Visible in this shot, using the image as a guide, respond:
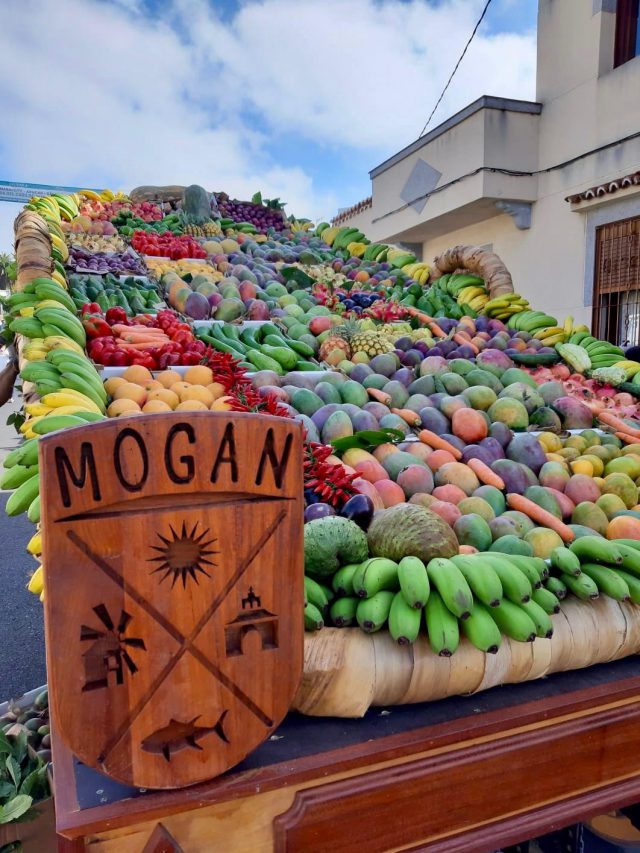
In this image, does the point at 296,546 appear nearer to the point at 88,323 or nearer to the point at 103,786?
the point at 103,786

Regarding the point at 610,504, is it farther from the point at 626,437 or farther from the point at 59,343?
the point at 59,343

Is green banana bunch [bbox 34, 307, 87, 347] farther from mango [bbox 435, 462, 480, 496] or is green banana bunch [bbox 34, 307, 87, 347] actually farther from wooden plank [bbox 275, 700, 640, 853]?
wooden plank [bbox 275, 700, 640, 853]

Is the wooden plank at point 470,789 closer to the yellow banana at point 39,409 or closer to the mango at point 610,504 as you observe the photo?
the mango at point 610,504

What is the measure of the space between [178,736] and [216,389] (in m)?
1.83

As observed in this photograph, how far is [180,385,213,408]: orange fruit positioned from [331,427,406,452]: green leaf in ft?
1.94

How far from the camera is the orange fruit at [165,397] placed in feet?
7.89

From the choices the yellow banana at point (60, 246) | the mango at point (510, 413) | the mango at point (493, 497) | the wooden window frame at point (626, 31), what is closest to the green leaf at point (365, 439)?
the mango at point (493, 497)

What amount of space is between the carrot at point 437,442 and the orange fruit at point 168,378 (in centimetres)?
115

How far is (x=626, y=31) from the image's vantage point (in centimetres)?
724

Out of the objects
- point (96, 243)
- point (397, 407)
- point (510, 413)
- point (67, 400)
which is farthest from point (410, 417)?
point (96, 243)

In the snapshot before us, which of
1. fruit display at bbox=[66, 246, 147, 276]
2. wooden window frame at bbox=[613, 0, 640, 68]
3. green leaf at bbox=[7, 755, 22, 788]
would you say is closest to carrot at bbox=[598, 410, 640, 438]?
green leaf at bbox=[7, 755, 22, 788]

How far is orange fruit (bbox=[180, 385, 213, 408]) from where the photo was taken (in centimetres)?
246

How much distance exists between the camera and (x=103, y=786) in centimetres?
96

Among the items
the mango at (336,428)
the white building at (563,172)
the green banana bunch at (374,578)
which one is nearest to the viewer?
the green banana bunch at (374,578)
